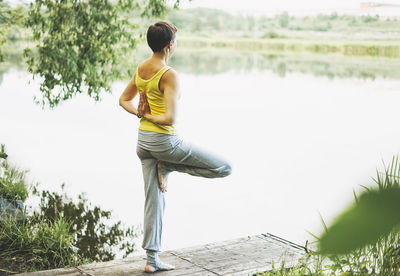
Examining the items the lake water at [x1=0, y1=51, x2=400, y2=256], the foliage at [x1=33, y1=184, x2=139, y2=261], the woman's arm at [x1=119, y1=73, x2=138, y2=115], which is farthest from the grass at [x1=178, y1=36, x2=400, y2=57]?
the woman's arm at [x1=119, y1=73, x2=138, y2=115]

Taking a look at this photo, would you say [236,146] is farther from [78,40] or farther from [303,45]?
[303,45]

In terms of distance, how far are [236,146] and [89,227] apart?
6.74 metres

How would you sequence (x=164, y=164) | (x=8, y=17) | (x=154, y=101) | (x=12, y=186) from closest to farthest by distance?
1. (x=154, y=101)
2. (x=164, y=164)
3. (x=12, y=186)
4. (x=8, y=17)

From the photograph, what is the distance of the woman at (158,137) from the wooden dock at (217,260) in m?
0.16

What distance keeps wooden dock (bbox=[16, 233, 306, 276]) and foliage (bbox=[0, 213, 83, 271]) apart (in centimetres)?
74

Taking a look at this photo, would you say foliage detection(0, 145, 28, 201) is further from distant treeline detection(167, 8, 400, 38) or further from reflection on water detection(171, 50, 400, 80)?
distant treeline detection(167, 8, 400, 38)

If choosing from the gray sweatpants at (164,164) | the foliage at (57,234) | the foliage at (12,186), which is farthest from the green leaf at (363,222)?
the foliage at (12,186)

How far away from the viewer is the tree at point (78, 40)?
7.28 meters

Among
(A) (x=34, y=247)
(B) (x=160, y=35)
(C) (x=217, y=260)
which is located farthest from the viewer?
(A) (x=34, y=247)

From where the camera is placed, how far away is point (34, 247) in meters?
4.16

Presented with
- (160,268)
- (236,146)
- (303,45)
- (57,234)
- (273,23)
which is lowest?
(160,268)

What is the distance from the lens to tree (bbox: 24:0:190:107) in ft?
23.9

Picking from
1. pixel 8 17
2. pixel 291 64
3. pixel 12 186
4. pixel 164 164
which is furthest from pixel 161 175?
pixel 291 64

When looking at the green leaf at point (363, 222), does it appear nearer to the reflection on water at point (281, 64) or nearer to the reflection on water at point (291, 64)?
the reflection on water at point (281, 64)
